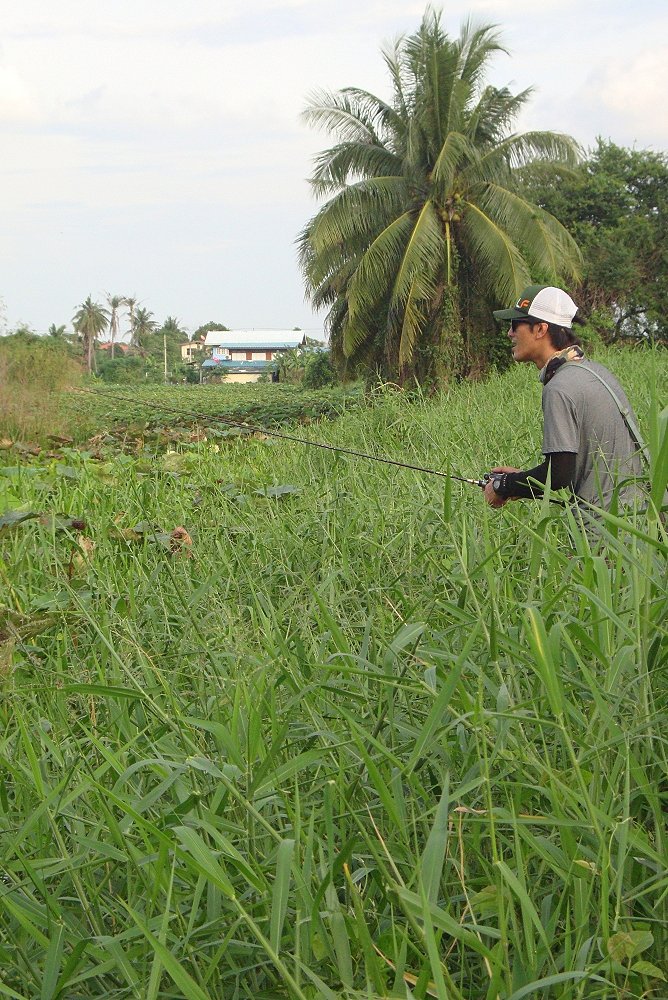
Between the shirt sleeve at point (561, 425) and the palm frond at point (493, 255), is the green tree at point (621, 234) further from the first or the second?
the shirt sleeve at point (561, 425)

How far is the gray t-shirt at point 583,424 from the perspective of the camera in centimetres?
348

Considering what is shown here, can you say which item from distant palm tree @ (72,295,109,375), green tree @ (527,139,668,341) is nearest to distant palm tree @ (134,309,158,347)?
distant palm tree @ (72,295,109,375)

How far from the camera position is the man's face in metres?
4.02

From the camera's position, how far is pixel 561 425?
3.48m

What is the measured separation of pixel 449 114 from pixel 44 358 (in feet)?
30.4

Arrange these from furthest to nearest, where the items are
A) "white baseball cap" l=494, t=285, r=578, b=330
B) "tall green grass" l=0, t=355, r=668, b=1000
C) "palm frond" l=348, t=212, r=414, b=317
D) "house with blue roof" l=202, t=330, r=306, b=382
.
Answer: "house with blue roof" l=202, t=330, r=306, b=382, "palm frond" l=348, t=212, r=414, b=317, "white baseball cap" l=494, t=285, r=578, b=330, "tall green grass" l=0, t=355, r=668, b=1000

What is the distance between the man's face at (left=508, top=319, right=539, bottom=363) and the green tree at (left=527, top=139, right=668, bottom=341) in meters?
25.2

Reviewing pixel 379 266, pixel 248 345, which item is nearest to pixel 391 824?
pixel 379 266

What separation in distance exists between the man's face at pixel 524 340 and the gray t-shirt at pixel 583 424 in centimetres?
45

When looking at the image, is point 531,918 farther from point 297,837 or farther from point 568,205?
point 568,205

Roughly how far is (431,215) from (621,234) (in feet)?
38.3

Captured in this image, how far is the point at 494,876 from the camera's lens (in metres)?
1.47

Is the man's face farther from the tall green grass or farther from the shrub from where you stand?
the shrub

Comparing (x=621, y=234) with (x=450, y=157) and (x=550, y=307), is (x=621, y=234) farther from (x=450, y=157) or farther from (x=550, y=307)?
(x=550, y=307)
